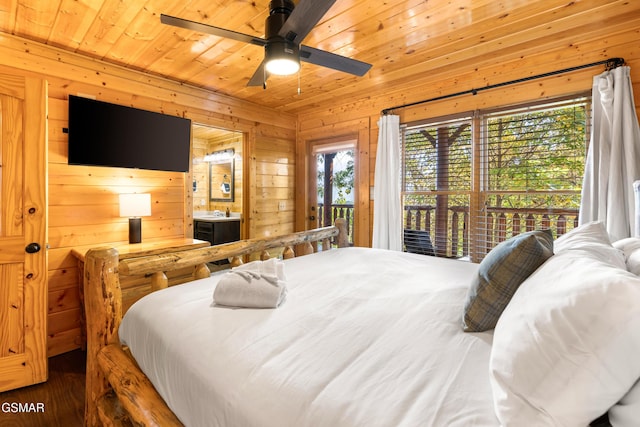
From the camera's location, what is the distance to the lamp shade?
283 centimetres

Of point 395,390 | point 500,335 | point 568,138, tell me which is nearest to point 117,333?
point 395,390

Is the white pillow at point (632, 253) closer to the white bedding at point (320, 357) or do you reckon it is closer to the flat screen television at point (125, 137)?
the white bedding at point (320, 357)

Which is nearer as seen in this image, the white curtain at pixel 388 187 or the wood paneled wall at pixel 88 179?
the wood paneled wall at pixel 88 179

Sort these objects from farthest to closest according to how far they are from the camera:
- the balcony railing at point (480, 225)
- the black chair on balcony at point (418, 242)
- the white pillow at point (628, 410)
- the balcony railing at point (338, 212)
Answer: the balcony railing at point (338, 212), the black chair on balcony at point (418, 242), the balcony railing at point (480, 225), the white pillow at point (628, 410)

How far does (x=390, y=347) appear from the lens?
0.99 metres

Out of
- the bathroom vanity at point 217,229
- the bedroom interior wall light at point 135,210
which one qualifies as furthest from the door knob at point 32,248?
the bathroom vanity at point 217,229

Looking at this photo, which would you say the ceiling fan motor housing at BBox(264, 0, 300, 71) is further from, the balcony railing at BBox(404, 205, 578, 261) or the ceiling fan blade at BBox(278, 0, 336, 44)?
the balcony railing at BBox(404, 205, 578, 261)

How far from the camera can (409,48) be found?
2.64 metres

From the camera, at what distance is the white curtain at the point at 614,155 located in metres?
2.17

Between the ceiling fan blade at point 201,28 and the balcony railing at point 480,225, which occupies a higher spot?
the ceiling fan blade at point 201,28

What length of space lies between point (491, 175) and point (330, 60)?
6.23 feet

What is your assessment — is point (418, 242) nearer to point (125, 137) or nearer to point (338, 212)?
Result: point (338, 212)

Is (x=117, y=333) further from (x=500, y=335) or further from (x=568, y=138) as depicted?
(x=568, y=138)

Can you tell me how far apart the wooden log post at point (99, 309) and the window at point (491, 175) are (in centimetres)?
286
